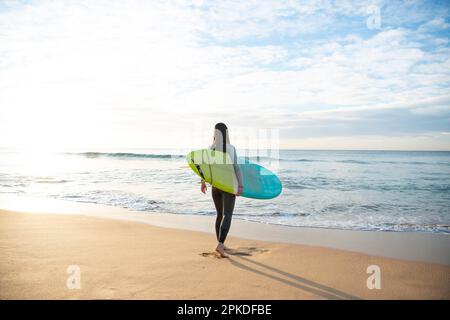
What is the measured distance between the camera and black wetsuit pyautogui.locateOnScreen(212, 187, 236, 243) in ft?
14.1

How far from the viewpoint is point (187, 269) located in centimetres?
374

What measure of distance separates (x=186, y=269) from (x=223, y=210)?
0.96 m

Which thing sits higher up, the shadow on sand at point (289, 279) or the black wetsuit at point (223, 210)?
the black wetsuit at point (223, 210)

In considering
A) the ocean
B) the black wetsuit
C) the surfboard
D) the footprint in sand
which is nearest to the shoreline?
the ocean

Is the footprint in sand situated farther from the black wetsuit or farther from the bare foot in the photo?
the black wetsuit

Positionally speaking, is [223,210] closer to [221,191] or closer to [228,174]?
[221,191]

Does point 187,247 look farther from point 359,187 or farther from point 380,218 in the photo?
point 359,187

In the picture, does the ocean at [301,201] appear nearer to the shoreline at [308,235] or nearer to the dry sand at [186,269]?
the shoreline at [308,235]

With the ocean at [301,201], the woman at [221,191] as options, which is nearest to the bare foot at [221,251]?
the woman at [221,191]

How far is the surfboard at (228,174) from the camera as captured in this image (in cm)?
428

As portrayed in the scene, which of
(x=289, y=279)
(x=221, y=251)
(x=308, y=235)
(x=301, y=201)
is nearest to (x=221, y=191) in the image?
(x=221, y=251)

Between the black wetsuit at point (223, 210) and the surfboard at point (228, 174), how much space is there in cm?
11
